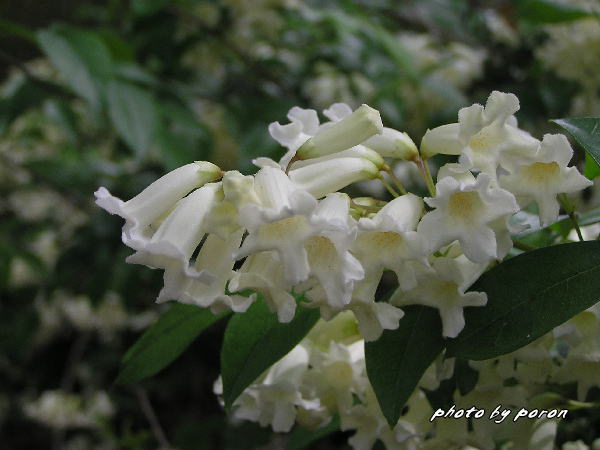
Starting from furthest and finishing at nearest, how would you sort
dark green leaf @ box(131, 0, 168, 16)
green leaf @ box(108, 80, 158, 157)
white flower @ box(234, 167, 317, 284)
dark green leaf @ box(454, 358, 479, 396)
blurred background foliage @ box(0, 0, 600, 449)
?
dark green leaf @ box(131, 0, 168, 16)
blurred background foliage @ box(0, 0, 600, 449)
green leaf @ box(108, 80, 158, 157)
dark green leaf @ box(454, 358, 479, 396)
white flower @ box(234, 167, 317, 284)

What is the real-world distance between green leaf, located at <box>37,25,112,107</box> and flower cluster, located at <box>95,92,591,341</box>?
1.20 m

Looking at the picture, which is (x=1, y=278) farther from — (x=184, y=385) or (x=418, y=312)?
(x=418, y=312)

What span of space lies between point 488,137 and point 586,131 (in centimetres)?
11

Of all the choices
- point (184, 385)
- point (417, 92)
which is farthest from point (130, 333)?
point (417, 92)

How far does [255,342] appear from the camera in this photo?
72 cm

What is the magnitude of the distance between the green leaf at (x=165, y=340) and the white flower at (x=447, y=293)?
0.92 feet

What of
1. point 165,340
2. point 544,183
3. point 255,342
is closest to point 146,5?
point 165,340

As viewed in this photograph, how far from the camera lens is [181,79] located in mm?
2520

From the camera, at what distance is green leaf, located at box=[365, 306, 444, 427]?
64 centimetres

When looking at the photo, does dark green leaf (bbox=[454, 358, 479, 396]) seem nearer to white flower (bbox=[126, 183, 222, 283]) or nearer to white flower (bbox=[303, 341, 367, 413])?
white flower (bbox=[303, 341, 367, 413])

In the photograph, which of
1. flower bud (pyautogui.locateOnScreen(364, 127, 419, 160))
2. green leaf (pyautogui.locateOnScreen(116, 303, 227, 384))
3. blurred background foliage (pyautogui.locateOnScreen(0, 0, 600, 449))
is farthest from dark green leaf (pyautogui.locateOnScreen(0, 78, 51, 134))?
flower bud (pyautogui.locateOnScreen(364, 127, 419, 160))

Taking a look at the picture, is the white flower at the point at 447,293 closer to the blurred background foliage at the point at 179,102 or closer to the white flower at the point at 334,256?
the white flower at the point at 334,256

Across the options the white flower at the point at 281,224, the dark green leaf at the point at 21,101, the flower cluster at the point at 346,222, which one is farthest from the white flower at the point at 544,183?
the dark green leaf at the point at 21,101

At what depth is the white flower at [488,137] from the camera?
1.97 ft
